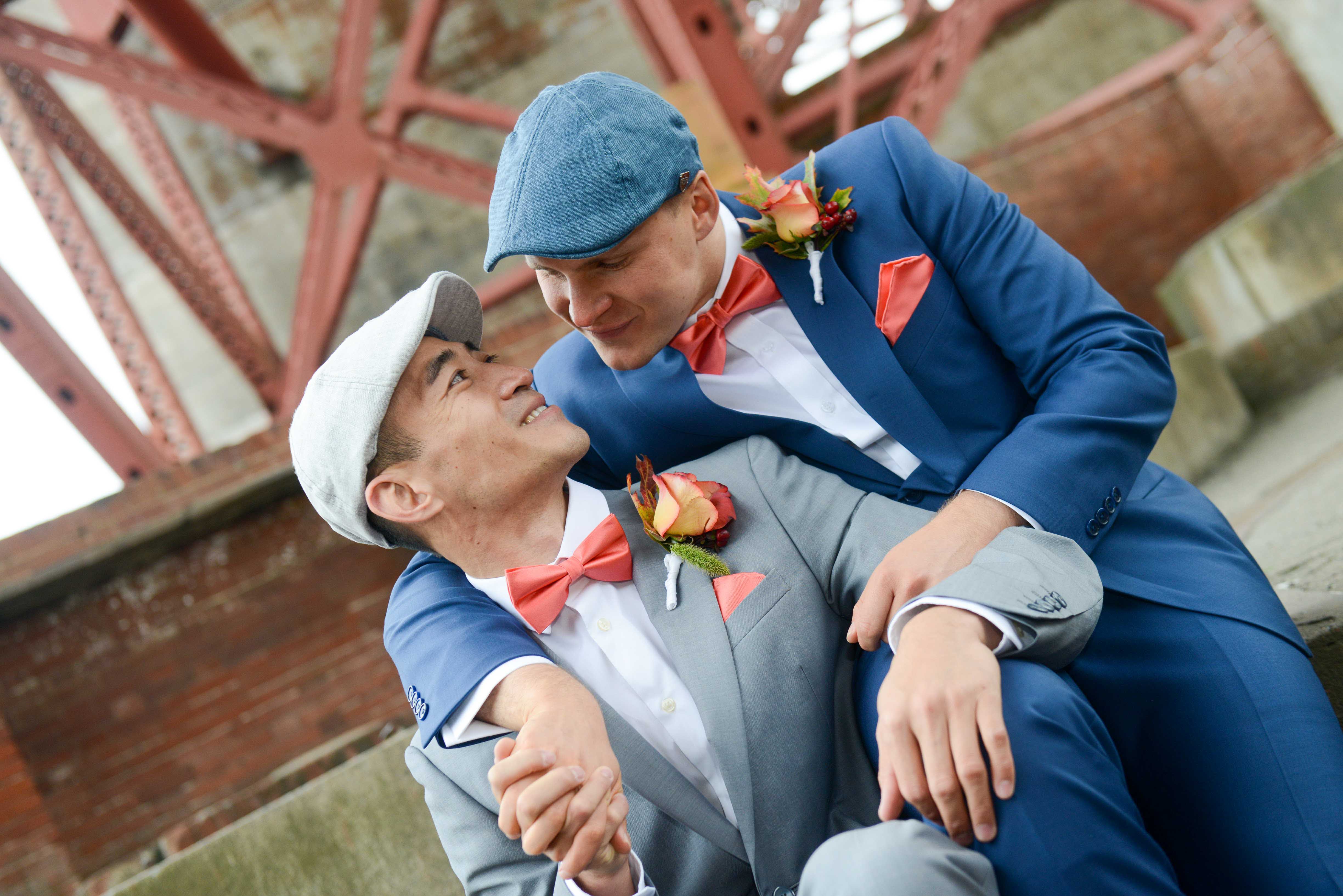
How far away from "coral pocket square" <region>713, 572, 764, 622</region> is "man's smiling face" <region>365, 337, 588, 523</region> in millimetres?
364

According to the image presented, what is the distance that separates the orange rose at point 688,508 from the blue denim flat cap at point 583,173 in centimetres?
41

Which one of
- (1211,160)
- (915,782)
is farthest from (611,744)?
(1211,160)

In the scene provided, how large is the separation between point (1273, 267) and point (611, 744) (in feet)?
15.3

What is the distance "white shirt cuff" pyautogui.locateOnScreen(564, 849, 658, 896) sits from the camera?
53.0 inches

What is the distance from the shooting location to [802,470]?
1.75m

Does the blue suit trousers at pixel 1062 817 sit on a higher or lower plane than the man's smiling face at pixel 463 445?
lower

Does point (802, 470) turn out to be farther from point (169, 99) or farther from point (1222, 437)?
point (169, 99)

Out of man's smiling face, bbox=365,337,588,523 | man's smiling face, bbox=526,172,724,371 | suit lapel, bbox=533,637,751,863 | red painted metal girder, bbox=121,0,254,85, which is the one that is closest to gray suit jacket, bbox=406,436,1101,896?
suit lapel, bbox=533,637,751,863

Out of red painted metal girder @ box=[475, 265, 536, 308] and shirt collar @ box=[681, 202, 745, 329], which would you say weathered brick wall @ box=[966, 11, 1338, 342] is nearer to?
red painted metal girder @ box=[475, 265, 536, 308]

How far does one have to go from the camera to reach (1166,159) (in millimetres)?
5988

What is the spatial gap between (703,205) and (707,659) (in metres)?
0.82

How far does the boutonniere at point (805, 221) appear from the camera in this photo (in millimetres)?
1714

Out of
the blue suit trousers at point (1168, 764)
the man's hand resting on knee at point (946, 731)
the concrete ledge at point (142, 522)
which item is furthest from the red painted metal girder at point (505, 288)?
the man's hand resting on knee at point (946, 731)

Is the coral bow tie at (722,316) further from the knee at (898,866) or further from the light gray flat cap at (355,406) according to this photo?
the knee at (898,866)
